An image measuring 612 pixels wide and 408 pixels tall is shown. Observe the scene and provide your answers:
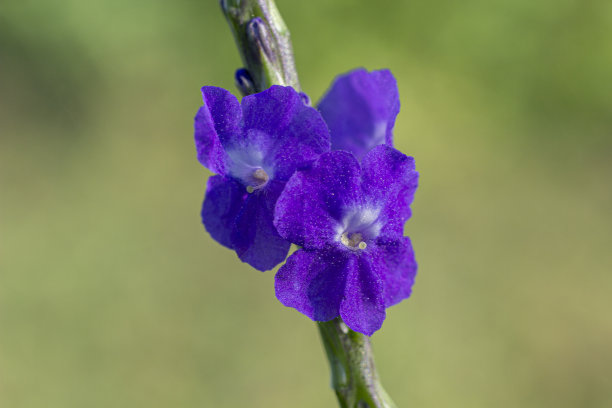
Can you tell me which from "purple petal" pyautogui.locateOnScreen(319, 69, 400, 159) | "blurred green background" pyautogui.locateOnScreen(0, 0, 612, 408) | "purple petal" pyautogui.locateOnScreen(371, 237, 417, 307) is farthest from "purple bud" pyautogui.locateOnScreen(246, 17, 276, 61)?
"blurred green background" pyautogui.locateOnScreen(0, 0, 612, 408)

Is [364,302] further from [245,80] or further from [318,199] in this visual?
[245,80]

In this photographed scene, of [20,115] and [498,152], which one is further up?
[20,115]

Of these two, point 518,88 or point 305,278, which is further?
point 518,88

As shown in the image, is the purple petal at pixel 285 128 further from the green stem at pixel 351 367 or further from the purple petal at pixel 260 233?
the green stem at pixel 351 367

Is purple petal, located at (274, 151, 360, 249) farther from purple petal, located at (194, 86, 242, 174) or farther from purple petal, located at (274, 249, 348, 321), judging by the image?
purple petal, located at (194, 86, 242, 174)

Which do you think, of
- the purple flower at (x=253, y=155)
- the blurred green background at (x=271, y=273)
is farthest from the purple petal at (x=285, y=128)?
the blurred green background at (x=271, y=273)

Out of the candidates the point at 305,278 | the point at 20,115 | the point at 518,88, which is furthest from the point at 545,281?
the point at 20,115

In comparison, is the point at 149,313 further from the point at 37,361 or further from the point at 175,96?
the point at 175,96
